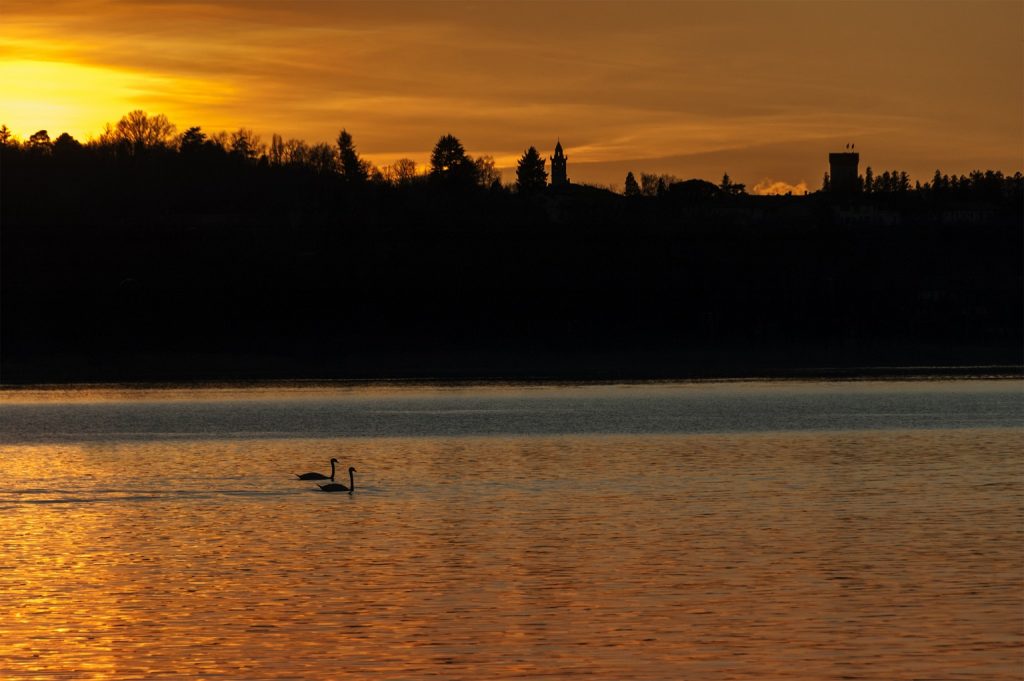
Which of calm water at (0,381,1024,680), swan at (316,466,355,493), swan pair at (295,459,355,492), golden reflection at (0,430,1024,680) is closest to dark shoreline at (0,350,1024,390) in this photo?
calm water at (0,381,1024,680)

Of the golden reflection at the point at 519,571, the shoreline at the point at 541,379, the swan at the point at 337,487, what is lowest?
the golden reflection at the point at 519,571

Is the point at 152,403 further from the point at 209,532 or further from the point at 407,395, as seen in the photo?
the point at 209,532

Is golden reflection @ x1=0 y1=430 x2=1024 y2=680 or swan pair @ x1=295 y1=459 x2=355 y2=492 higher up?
swan pair @ x1=295 y1=459 x2=355 y2=492

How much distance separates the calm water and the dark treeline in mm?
67864

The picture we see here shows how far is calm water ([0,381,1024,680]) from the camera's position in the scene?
20703 mm

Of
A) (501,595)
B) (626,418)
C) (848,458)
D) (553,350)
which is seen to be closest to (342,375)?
(553,350)

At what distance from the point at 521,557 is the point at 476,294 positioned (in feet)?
437

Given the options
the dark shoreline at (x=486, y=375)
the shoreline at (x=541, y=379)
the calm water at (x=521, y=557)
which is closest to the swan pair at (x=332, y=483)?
the calm water at (x=521, y=557)

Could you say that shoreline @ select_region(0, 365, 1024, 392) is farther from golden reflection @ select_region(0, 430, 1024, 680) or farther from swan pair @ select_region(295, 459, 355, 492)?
swan pair @ select_region(295, 459, 355, 492)

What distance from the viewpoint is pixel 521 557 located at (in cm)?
2831

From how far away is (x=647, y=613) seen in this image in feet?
76.0

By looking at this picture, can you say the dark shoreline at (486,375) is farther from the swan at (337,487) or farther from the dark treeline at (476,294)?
the swan at (337,487)

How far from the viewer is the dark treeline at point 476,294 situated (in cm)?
13650

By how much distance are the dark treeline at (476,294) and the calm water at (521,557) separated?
67.9 m
